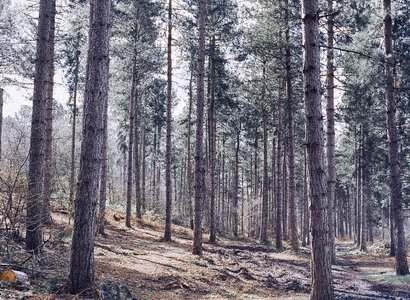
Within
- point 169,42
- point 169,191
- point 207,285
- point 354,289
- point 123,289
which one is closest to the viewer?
point 123,289

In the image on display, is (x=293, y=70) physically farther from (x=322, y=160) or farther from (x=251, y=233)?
(x=251, y=233)

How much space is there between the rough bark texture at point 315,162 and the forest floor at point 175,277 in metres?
2.84

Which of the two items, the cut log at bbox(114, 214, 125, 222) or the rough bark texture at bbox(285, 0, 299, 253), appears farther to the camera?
the cut log at bbox(114, 214, 125, 222)

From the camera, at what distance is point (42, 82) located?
364 inches

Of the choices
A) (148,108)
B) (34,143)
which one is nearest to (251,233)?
(148,108)

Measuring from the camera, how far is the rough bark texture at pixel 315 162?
22.3 ft

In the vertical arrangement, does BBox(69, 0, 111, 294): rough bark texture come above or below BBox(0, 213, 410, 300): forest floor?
above

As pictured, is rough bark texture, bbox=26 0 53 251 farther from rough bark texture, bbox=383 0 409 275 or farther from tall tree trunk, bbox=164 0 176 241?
rough bark texture, bbox=383 0 409 275

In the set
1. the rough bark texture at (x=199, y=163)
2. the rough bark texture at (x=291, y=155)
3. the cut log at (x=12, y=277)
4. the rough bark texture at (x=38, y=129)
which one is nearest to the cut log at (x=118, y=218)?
the rough bark texture at (x=199, y=163)

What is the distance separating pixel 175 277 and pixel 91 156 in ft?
16.1

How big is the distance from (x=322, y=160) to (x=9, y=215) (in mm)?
6008

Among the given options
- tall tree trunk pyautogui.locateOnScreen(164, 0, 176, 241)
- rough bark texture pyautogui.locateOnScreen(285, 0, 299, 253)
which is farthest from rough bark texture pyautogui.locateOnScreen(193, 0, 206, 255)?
rough bark texture pyautogui.locateOnScreen(285, 0, 299, 253)

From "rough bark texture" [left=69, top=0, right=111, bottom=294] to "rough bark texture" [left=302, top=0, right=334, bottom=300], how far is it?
365cm

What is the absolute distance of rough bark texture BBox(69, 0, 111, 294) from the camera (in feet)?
20.2
